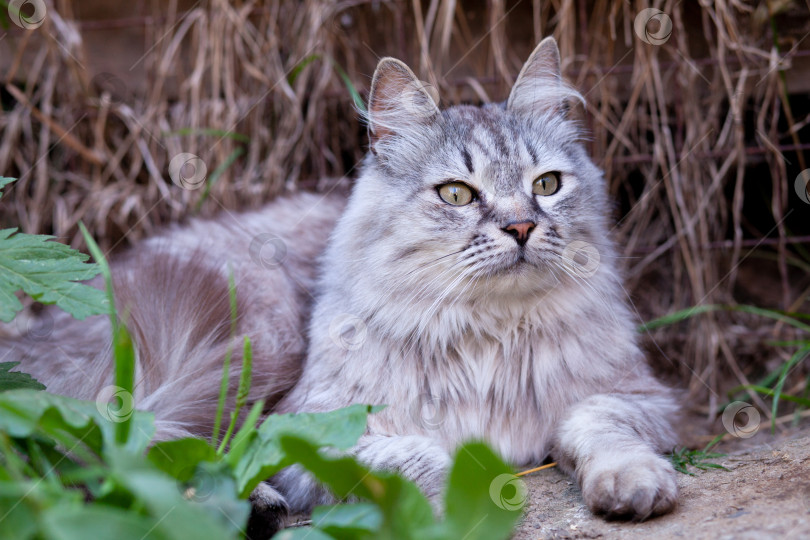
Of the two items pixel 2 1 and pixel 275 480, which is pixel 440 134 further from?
pixel 2 1

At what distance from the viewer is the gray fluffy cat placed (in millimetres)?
2004

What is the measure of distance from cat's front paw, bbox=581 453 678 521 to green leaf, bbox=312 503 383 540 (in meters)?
0.61

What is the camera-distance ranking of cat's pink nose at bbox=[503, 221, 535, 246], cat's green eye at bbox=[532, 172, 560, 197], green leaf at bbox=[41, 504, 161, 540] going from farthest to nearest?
cat's green eye at bbox=[532, 172, 560, 197] < cat's pink nose at bbox=[503, 221, 535, 246] < green leaf at bbox=[41, 504, 161, 540]

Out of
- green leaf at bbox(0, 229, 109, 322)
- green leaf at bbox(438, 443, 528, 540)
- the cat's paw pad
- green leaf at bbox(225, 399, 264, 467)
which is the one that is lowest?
the cat's paw pad

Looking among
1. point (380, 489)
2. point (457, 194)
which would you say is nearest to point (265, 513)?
point (380, 489)

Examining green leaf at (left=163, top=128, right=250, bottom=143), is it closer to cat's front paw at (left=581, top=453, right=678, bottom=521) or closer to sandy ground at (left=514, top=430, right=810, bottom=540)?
sandy ground at (left=514, top=430, right=810, bottom=540)

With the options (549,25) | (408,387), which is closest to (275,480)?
(408,387)

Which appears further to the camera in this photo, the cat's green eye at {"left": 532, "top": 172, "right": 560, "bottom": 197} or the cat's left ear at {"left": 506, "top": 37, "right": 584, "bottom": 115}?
the cat's left ear at {"left": 506, "top": 37, "right": 584, "bottom": 115}

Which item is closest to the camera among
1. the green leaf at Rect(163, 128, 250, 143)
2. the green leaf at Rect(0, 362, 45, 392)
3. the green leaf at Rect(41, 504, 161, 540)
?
the green leaf at Rect(41, 504, 161, 540)

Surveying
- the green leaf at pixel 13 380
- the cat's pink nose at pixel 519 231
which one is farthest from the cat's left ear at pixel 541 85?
the green leaf at pixel 13 380

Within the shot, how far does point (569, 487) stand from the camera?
6.46 feet

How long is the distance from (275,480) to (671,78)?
2.63 meters

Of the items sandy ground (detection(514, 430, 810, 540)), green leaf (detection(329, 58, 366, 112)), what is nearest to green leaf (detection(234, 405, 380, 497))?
sandy ground (detection(514, 430, 810, 540))

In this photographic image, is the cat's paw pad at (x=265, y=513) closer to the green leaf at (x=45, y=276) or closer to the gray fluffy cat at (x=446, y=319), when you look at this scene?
the gray fluffy cat at (x=446, y=319)
